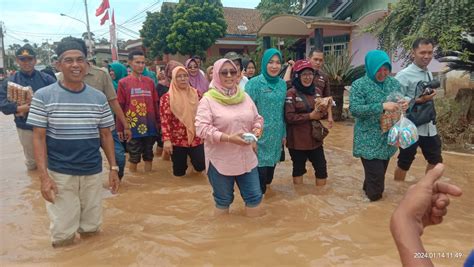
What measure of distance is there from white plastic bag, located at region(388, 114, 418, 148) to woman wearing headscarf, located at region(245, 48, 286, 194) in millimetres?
1164

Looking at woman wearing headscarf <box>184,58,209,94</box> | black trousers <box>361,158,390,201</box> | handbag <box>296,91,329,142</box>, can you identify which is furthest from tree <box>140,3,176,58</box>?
black trousers <box>361,158,390,201</box>

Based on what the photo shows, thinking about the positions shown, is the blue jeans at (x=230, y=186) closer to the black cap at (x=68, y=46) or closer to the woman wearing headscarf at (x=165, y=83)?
the black cap at (x=68, y=46)

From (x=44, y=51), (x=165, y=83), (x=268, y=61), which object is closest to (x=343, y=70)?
(x=165, y=83)

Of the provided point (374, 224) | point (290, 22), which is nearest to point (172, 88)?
point (374, 224)

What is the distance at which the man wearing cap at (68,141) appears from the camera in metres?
3.02

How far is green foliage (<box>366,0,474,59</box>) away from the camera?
6.05 metres

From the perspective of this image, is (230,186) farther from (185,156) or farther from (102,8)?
(102,8)

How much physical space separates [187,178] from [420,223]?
4.68 m

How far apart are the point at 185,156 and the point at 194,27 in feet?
60.4

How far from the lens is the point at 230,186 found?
3.76 metres

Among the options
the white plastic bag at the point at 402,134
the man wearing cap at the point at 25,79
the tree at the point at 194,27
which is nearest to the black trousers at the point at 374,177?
the white plastic bag at the point at 402,134

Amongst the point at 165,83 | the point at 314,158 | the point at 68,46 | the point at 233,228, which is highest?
the point at 68,46

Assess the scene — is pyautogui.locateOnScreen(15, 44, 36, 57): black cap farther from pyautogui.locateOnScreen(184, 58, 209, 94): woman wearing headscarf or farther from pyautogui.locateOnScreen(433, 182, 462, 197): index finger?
pyautogui.locateOnScreen(433, 182, 462, 197): index finger

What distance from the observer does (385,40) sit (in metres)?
7.59
